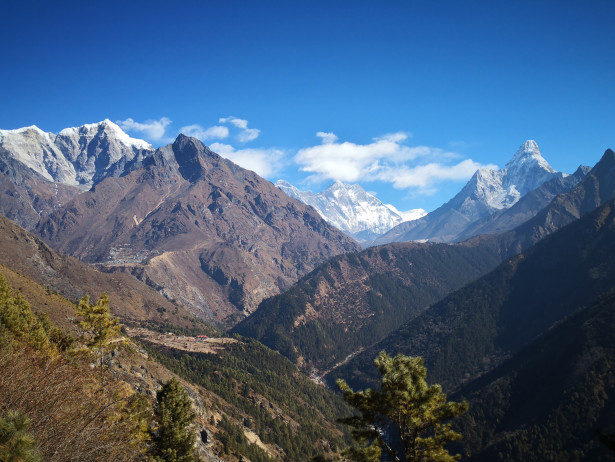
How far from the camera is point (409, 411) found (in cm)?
2144

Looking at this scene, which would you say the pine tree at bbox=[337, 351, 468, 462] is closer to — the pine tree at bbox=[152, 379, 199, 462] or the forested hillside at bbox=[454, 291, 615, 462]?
the pine tree at bbox=[152, 379, 199, 462]

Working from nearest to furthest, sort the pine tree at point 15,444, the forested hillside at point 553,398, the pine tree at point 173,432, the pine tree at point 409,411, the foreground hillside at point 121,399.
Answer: the pine tree at point 15,444 → the foreground hillside at point 121,399 → the pine tree at point 409,411 → the pine tree at point 173,432 → the forested hillside at point 553,398

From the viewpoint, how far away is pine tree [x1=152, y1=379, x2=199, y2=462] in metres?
38.1

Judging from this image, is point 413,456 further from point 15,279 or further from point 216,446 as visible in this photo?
point 15,279

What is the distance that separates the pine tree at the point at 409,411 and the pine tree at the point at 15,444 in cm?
1462

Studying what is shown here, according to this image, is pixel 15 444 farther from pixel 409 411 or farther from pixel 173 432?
pixel 173 432

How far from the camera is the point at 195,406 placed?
308ft

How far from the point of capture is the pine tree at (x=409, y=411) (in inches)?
837

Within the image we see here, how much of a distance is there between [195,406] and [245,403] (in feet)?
186

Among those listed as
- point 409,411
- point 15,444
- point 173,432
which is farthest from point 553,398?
point 15,444

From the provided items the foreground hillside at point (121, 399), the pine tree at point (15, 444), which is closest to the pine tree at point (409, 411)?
the foreground hillside at point (121, 399)

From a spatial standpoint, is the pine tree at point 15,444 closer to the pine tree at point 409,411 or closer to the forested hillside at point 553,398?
the pine tree at point 409,411

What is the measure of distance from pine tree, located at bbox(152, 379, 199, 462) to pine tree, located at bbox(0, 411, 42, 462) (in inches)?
1084

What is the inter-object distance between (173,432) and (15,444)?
1128 inches
